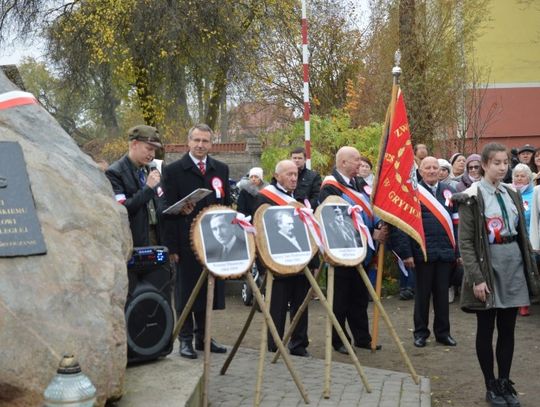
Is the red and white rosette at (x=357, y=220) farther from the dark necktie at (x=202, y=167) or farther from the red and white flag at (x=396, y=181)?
the dark necktie at (x=202, y=167)

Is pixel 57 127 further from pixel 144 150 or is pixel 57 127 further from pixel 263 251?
pixel 263 251

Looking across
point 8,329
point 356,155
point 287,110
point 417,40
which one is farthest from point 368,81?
point 8,329

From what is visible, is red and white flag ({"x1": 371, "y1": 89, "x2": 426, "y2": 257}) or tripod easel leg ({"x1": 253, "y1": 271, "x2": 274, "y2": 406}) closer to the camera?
tripod easel leg ({"x1": 253, "y1": 271, "x2": 274, "y2": 406})

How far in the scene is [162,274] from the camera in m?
6.36

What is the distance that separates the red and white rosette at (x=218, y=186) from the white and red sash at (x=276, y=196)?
0.39 meters

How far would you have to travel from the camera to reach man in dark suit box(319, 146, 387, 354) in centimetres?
868

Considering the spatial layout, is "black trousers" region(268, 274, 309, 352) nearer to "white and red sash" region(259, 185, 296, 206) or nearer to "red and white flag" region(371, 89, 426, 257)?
"white and red sash" region(259, 185, 296, 206)

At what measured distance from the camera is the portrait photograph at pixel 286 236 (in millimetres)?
6898

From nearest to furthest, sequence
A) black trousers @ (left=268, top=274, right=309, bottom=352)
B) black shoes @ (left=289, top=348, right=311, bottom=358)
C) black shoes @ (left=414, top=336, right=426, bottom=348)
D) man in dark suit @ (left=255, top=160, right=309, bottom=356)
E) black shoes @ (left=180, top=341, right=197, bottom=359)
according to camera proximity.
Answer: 1. black shoes @ (left=180, top=341, right=197, bottom=359)
2. man in dark suit @ (left=255, top=160, right=309, bottom=356)
3. black trousers @ (left=268, top=274, right=309, bottom=352)
4. black shoes @ (left=289, top=348, right=311, bottom=358)
5. black shoes @ (left=414, top=336, right=426, bottom=348)

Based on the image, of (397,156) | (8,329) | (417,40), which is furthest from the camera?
(417,40)

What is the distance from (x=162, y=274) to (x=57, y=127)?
4.06 feet

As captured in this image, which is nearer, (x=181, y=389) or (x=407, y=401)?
(x=181, y=389)

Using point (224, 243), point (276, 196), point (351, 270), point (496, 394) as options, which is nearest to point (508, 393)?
point (496, 394)

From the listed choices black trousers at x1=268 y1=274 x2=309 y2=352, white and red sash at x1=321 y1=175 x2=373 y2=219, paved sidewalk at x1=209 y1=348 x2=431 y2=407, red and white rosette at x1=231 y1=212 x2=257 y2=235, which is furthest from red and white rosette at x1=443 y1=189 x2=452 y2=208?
red and white rosette at x1=231 y1=212 x2=257 y2=235
